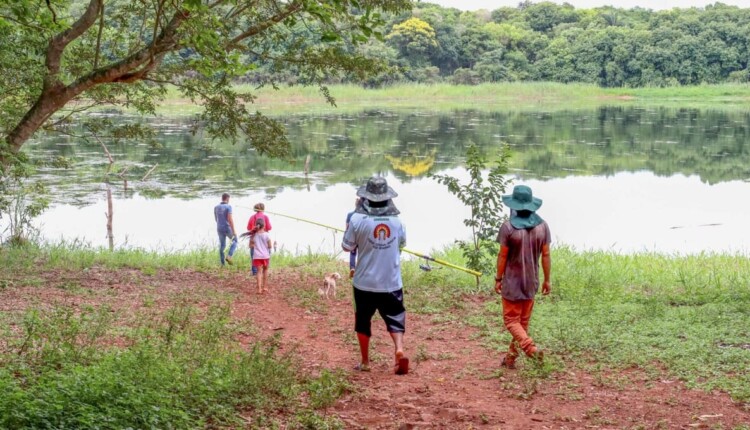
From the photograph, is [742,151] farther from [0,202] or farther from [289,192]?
[0,202]

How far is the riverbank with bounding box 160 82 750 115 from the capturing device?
2116 inches

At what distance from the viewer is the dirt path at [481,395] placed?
5.86m

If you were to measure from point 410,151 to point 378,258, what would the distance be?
25.3 m

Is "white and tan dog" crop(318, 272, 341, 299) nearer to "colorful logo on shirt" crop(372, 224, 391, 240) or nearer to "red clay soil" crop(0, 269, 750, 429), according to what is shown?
"red clay soil" crop(0, 269, 750, 429)

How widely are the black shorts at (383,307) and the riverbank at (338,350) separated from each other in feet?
1.35

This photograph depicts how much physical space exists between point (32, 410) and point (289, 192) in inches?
764

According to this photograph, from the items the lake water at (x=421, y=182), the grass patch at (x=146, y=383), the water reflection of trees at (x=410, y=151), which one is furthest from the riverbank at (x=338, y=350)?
the water reflection of trees at (x=410, y=151)

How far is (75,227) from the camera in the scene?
62.4ft

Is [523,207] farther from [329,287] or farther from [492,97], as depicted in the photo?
[492,97]

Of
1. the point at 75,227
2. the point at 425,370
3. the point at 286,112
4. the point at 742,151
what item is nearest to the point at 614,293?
the point at 425,370

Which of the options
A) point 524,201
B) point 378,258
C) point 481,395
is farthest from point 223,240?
point 481,395

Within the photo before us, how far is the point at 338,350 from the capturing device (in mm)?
8180

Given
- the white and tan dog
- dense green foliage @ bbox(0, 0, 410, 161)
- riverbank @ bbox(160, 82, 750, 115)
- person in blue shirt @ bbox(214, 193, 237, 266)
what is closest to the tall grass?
the white and tan dog

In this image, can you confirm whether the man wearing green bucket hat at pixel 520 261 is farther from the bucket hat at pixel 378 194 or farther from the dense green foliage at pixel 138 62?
the dense green foliage at pixel 138 62
